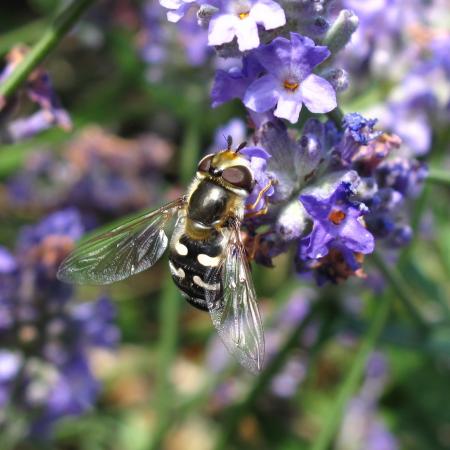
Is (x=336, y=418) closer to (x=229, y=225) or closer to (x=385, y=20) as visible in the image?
(x=229, y=225)

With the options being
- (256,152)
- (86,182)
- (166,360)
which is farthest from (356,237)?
(86,182)

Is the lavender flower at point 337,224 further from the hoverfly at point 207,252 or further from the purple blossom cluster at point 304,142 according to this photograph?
the hoverfly at point 207,252

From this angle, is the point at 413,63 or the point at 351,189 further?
the point at 413,63

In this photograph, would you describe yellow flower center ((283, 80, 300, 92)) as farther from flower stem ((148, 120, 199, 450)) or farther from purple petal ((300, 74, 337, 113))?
flower stem ((148, 120, 199, 450))

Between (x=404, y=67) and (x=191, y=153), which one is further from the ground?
(x=404, y=67)

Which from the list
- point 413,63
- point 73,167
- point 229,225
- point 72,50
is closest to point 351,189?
point 229,225

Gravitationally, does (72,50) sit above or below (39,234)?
below

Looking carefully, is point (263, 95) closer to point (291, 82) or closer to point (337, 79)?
point (291, 82)

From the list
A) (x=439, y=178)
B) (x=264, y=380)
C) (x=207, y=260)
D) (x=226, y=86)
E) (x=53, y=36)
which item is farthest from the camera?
(x=264, y=380)
